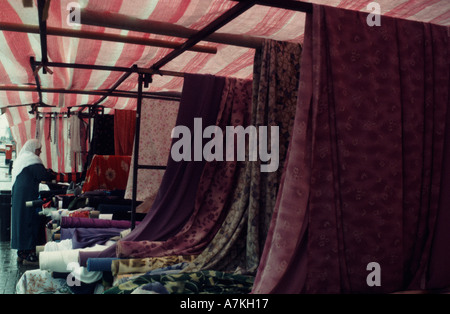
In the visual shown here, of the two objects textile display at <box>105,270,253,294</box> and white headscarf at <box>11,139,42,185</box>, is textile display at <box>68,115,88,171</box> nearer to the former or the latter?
white headscarf at <box>11,139,42,185</box>

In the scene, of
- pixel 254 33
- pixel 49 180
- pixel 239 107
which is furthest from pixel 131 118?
pixel 254 33

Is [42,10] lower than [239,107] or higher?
higher

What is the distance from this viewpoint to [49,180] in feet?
21.9

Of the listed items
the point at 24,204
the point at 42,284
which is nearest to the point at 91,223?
the point at 42,284

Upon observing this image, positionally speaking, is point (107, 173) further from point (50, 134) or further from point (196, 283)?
point (50, 134)

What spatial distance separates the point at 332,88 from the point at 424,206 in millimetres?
735

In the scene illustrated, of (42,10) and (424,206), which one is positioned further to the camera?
(42,10)

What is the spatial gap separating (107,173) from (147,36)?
2992mm

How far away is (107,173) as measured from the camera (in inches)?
228

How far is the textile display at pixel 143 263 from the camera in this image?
2.72m

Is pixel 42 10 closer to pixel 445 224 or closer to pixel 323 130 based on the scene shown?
pixel 323 130

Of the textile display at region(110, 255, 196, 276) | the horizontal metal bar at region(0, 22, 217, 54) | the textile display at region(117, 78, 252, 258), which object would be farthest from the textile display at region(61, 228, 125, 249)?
the horizontal metal bar at region(0, 22, 217, 54)

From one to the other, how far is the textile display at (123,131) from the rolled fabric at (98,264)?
3540mm

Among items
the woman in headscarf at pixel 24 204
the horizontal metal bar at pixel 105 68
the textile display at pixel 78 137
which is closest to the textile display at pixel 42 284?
the horizontal metal bar at pixel 105 68
